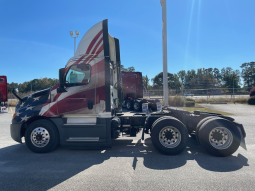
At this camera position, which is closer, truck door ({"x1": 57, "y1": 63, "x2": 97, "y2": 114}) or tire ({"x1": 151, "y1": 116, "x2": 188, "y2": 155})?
tire ({"x1": 151, "y1": 116, "x2": 188, "y2": 155})

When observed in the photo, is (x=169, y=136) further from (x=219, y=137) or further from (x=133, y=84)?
(x=133, y=84)

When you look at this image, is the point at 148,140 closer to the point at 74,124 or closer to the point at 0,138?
the point at 74,124

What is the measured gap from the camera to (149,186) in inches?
131

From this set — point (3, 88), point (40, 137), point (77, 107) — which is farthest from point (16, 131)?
point (3, 88)

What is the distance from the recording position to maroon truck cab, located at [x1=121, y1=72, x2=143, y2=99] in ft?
56.5

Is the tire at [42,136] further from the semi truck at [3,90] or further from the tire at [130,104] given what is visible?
the semi truck at [3,90]

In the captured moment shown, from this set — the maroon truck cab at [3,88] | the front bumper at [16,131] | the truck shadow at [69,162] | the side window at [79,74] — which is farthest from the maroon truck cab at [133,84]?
the front bumper at [16,131]

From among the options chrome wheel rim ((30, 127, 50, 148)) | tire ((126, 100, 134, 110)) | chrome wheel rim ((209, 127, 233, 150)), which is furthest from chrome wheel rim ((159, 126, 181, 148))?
tire ((126, 100, 134, 110))

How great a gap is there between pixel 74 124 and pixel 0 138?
13.2 ft

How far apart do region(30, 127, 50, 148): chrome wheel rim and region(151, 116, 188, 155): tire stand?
3.02 m

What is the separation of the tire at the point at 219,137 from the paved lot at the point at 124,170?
A: 206 mm

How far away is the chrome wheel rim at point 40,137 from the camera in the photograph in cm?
523

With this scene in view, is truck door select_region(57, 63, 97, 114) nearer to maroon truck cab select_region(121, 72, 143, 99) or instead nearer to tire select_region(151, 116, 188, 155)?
tire select_region(151, 116, 188, 155)

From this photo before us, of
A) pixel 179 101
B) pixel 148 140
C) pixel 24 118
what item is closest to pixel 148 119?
pixel 148 140
